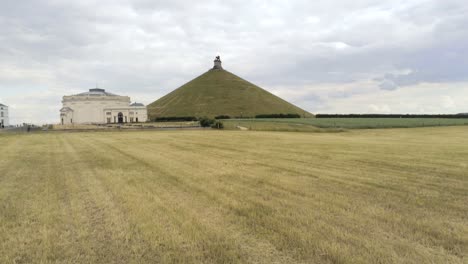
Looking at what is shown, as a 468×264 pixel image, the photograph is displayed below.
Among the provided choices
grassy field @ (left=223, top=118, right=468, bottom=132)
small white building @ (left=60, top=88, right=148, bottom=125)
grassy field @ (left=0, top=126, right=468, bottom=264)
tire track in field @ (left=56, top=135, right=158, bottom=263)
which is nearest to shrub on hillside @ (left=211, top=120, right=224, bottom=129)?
grassy field @ (left=223, top=118, right=468, bottom=132)

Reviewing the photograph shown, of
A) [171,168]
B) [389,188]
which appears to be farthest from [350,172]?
[171,168]

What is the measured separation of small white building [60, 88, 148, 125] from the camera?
109 meters

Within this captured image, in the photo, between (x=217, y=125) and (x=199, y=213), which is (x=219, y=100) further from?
(x=199, y=213)

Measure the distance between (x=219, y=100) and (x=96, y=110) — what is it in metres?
56.8

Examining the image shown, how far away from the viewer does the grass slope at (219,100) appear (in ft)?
451

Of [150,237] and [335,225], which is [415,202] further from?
[150,237]

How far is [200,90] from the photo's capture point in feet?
533

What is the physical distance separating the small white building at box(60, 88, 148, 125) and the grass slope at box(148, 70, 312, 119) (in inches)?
950

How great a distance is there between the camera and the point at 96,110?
11219cm

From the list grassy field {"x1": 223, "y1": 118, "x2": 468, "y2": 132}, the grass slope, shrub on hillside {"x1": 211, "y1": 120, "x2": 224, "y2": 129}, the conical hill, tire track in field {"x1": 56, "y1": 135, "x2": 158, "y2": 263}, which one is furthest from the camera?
the grass slope

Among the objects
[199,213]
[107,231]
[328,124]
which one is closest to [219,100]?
[328,124]

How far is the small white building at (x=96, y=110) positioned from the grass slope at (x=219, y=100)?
24129 mm

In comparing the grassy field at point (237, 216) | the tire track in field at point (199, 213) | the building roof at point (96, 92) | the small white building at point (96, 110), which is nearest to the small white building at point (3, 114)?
the small white building at point (96, 110)

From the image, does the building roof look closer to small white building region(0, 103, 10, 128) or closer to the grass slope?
the grass slope
